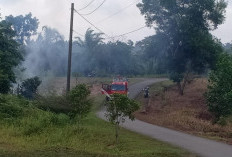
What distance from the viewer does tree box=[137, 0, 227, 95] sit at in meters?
42.9

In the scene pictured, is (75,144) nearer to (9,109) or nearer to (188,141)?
(188,141)

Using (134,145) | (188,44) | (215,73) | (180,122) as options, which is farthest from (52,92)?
(188,44)

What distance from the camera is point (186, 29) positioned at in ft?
139

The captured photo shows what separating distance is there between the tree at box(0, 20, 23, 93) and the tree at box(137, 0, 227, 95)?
18674mm

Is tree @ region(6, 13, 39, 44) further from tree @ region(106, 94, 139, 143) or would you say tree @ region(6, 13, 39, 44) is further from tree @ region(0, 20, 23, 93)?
tree @ region(106, 94, 139, 143)

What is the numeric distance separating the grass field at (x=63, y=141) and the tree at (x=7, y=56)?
977cm

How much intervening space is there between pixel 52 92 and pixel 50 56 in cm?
4428

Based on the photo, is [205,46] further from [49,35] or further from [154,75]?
[49,35]

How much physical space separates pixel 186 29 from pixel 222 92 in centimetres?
1635

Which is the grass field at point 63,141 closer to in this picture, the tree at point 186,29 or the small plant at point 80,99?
the small plant at point 80,99

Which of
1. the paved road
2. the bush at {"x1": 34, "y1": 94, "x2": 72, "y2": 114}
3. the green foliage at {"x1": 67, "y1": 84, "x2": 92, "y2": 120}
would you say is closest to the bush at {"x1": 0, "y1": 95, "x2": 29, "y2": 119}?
the bush at {"x1": 34, "y1": 94, "x2": 72, "y2": 114}

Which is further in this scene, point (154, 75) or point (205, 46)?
point (154, 75)

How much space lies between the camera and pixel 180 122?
24172 mm

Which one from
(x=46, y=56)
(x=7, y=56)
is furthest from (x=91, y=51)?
(x=7, y=56)
